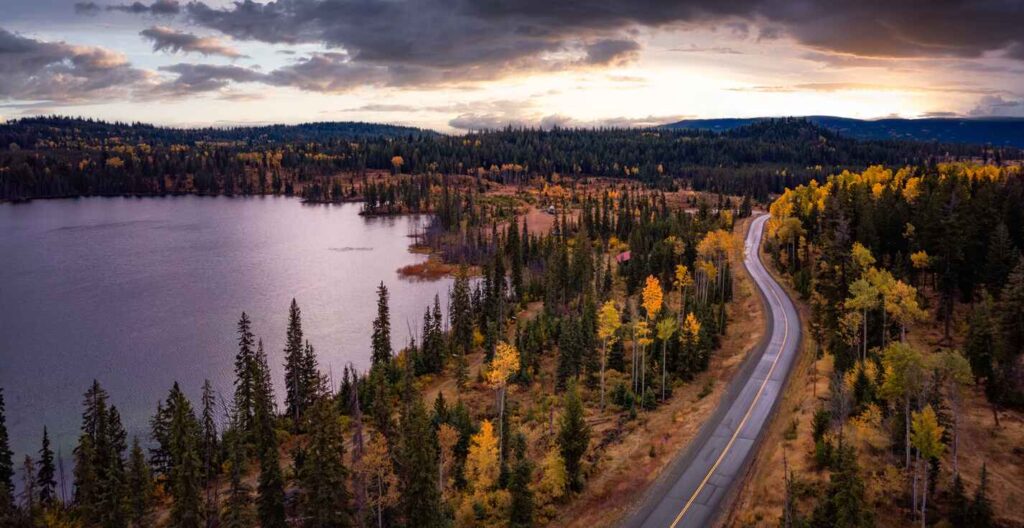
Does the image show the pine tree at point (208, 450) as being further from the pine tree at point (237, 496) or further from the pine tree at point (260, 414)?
the pine tree at point (260, 414)

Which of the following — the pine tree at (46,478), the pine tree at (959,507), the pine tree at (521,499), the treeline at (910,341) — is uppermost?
the treeline at (910,341)

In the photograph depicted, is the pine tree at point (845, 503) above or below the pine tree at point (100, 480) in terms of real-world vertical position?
above

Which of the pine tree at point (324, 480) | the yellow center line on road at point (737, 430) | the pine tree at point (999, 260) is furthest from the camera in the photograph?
the pine tree at point (999, 260)

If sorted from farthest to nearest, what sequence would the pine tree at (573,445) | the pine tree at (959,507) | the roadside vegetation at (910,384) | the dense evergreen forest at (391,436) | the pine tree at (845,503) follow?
the pine tree at (573,445) → the dense evergreen forest at (391,436) → the roadside vegetation at (910,384) → the pine tree at (959,507) → the pine tree at (845,503)

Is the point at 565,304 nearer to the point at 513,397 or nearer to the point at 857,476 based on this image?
the point at 513,397

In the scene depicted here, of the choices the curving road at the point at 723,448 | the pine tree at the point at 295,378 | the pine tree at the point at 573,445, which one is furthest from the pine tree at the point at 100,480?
the curving road at the point at 723,448

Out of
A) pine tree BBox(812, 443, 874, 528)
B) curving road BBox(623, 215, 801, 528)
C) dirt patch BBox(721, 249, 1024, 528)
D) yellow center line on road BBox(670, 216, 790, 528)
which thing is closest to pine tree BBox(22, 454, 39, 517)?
curving road BBox(623, 215, 801, 528)

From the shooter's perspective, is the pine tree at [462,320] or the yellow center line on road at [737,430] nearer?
the yellow center line on road at [737,430]

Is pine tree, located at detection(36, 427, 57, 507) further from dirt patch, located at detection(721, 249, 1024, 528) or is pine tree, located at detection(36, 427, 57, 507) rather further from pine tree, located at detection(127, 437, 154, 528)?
dirt patch, located at detection(721, 249, 1024, 528)
